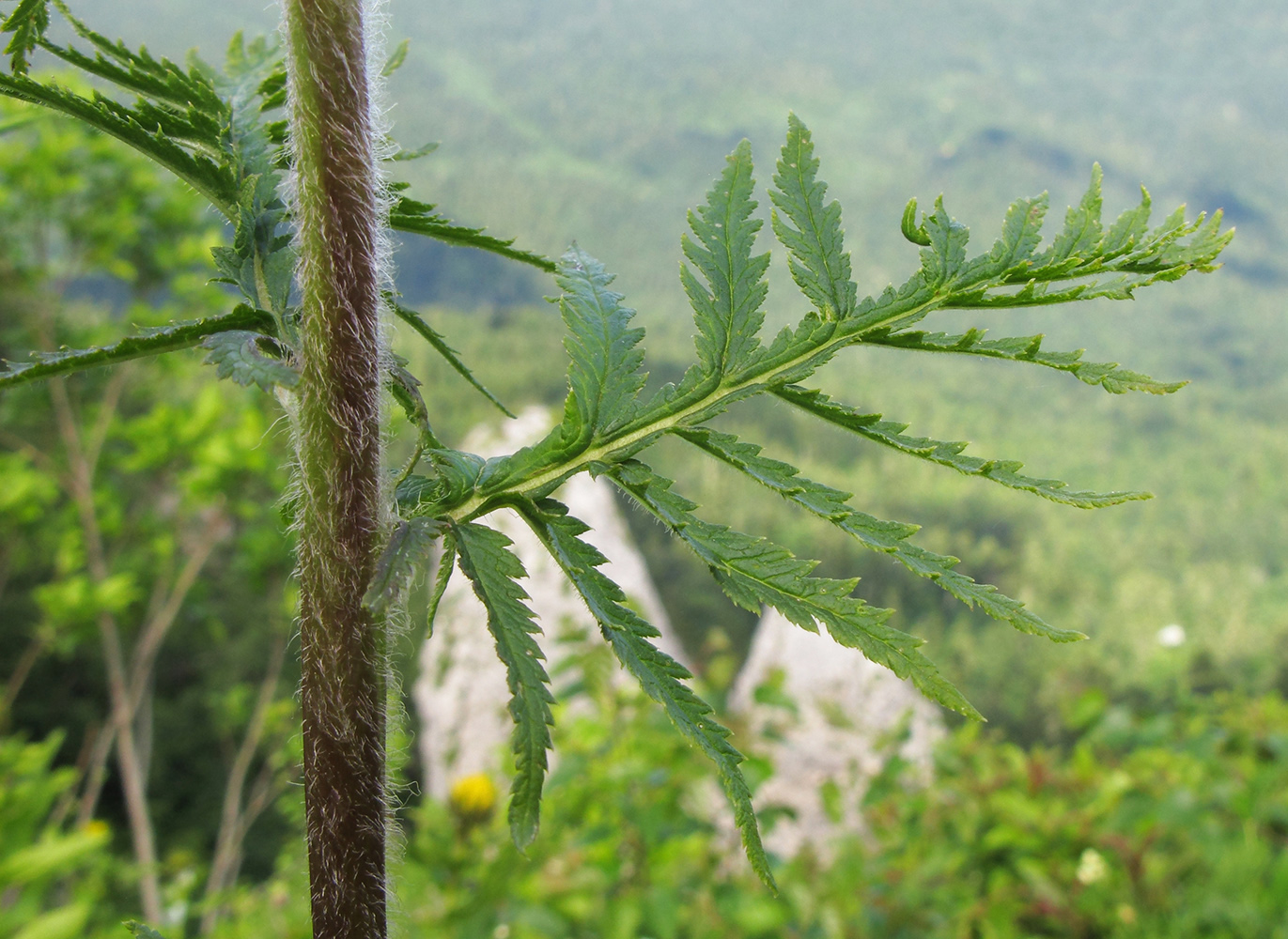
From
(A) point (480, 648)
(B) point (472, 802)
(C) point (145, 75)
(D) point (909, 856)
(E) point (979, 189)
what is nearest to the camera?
(C) point (145, 75)

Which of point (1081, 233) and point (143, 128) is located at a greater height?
point (143, 128)

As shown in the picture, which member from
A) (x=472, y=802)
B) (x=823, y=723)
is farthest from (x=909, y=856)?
(x=823, y=723)

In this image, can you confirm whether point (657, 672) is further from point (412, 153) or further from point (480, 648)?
point (480, 648)

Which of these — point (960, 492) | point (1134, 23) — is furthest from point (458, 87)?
point (1134, 23)

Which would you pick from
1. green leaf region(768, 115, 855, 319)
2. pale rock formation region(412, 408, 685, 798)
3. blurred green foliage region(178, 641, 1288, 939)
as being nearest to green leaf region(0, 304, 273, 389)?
green leaf region(768, 115, 855, 319)

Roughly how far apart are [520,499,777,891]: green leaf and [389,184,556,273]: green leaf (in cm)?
15

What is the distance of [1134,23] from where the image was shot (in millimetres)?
13945

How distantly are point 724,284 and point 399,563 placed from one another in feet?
0.58

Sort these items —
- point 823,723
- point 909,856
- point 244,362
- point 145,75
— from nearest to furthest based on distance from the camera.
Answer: point 244,362 < point 145,75 < point 909,856 < point 823,723

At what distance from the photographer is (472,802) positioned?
7.13 ft

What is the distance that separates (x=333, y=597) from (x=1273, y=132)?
1767 cm

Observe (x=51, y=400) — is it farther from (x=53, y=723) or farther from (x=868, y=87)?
(x=868, y=87)

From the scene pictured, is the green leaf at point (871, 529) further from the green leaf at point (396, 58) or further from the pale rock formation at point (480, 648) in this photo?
the pale rock formation at point (480, 648)

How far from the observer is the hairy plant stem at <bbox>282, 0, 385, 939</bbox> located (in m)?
0.33
